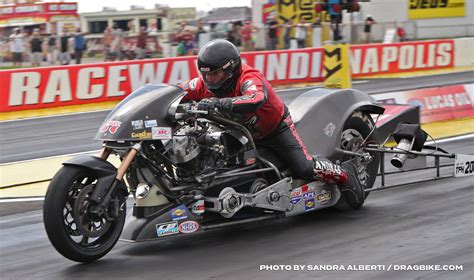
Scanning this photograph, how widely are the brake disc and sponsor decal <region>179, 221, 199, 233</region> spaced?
723 mm

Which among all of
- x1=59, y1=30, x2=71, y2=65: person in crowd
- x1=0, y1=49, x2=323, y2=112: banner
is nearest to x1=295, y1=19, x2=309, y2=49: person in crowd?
x1=0, y1=49, x2=323, y2=112: banner

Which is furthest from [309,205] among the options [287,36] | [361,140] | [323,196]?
[287,36]

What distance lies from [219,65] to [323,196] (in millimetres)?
1744

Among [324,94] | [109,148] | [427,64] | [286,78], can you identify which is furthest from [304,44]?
[109,148]

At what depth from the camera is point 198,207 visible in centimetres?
648

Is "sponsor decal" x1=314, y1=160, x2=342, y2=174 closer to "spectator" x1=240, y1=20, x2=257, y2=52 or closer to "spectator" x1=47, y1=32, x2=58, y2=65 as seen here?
"spectator" x1=47, y1=32, x2=58, y2=65

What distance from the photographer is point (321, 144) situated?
7719 millimetres

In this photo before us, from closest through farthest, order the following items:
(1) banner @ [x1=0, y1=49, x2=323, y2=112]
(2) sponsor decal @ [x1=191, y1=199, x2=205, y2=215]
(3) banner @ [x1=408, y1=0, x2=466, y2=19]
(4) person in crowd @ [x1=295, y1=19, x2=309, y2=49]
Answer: (2) sponsor decal @ [x1=191, y1=199, x2=205, y2=215] → (1) banner @ [x1=0, y1=49, x2=323, y2=112] → (4) person in crowd @ [x1=295, y1=19, x2=309, y2=49] → (3) banner @ [x1=408, y1=0, x2=466, y2=19]

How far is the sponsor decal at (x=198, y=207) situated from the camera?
646 centimetres

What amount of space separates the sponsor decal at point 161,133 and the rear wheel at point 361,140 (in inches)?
91.5

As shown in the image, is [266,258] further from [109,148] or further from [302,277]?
[109,148]

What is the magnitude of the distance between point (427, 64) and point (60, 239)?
84.5 ft

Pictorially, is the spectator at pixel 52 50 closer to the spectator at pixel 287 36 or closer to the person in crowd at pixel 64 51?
the person in crowd at pixel 64 51

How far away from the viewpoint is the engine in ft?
20.9
